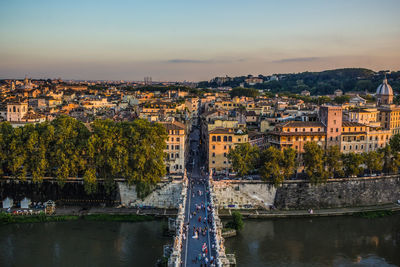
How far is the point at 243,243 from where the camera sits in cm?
2919

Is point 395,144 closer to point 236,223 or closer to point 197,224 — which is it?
point 236,223

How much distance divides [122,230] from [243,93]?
6452 cm

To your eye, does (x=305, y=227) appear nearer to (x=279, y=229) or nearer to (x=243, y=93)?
(x=279, y=229)

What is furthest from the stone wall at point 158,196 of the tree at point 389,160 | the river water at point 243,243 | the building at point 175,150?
the tree at point 389,160

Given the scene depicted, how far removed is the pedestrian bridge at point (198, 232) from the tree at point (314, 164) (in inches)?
345

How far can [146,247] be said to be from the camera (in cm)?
2817

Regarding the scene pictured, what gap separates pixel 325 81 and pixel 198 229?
133 meters

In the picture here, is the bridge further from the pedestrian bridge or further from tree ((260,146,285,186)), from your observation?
tree ((260,146,285,186))

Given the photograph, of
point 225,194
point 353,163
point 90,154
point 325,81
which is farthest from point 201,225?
point 325,81

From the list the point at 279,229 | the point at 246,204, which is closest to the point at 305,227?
the point at 279,229

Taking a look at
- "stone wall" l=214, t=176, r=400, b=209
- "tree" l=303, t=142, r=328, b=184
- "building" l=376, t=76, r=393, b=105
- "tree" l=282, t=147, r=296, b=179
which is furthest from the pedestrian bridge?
"building" l=376, t=76, r=393, b=105

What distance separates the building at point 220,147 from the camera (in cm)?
3950

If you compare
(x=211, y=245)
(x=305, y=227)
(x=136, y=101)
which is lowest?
(x=305, y=227)

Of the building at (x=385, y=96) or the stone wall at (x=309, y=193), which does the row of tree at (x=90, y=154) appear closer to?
the stone wall at (x=309, y=193)
